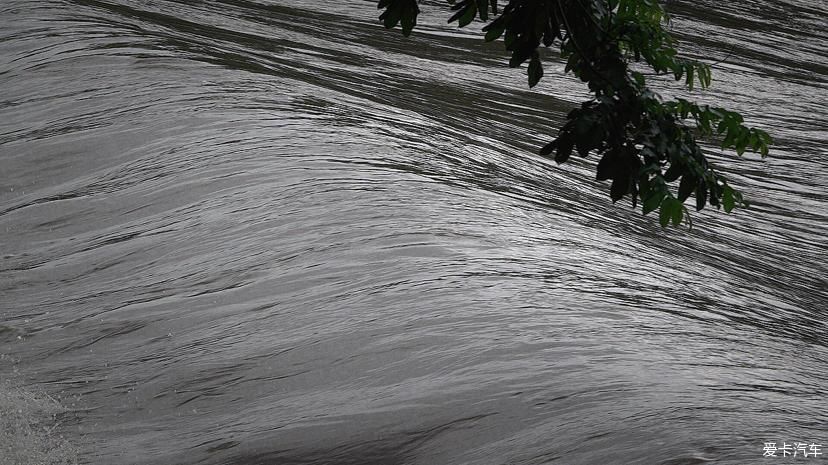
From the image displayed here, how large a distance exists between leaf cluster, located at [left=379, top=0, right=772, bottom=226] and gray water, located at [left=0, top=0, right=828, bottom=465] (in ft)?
2.84

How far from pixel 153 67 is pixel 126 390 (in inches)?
89.8

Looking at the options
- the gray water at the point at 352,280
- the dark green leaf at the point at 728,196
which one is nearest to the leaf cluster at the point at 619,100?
the dark green leaf at the point at 728,196

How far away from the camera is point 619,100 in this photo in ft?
6.14

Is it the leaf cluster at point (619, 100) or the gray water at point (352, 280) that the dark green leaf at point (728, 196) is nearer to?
the leaf cluster at point (619, 100)

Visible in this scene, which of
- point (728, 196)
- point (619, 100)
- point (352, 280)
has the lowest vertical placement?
point (352, 280)

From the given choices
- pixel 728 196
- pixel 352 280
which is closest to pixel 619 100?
pixel 728 196

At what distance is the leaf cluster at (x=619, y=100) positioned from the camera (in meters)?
1.81

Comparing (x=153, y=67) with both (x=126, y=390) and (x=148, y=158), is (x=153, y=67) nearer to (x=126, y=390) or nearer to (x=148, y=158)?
(x=148, y=158)

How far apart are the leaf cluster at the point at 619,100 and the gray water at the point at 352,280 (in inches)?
34.1

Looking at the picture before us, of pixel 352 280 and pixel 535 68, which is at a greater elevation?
pixel 535 68

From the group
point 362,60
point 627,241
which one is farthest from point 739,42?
point 627,241

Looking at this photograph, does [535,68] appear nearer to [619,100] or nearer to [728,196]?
[619,100]

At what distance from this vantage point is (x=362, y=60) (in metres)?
5.98

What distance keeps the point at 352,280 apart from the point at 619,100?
1.66 metres
